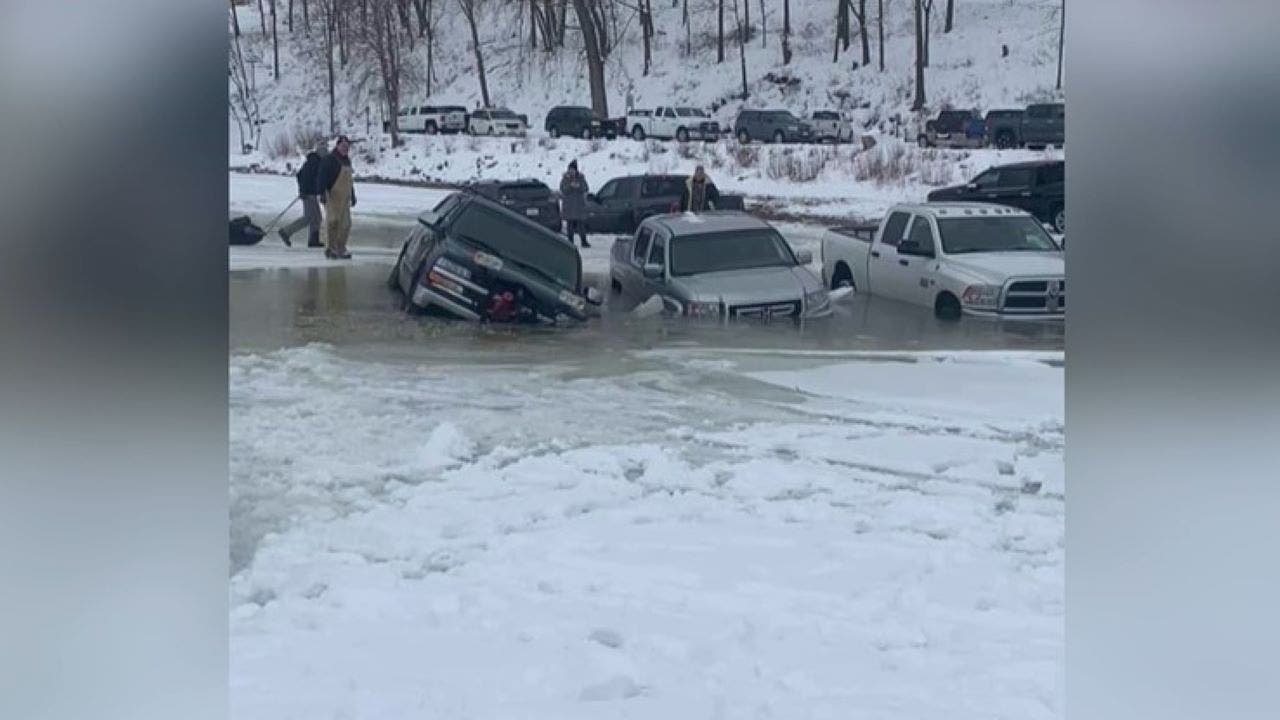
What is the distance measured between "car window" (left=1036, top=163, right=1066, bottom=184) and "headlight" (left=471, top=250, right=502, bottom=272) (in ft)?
A: 9.41

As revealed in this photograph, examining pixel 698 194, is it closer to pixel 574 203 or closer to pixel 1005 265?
→ pixel 574 203

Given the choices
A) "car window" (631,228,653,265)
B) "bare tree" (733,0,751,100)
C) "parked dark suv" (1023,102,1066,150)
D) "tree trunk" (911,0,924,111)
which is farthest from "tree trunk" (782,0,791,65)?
"parked dark suv" (1023,102,1066,150)

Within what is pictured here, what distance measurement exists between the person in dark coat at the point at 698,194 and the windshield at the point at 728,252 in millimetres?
153

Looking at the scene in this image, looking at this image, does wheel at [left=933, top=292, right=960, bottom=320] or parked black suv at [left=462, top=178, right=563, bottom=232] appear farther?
parked black suv at [left=462, top=178, right=563, bottom=232]

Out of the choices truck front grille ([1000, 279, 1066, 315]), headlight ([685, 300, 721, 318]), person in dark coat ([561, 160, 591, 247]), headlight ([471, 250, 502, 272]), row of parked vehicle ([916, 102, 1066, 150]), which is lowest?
headlight ([685, 300, 721, 318])

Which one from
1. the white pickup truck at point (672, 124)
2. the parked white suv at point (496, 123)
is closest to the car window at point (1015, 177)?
the white pickup truck at point (672, 124)

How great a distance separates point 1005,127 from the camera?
29.5ft

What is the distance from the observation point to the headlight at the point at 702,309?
909cm

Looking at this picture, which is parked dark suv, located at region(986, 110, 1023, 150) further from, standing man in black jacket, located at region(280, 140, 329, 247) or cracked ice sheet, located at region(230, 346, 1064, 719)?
standing man in black jacket, located at region(280, 140, 329, 247)

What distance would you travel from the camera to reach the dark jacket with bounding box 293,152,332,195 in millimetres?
8805

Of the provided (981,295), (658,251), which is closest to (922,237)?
(981,295)

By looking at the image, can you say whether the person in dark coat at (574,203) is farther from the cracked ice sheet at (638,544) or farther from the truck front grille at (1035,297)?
the truck front grille at (1035,297)
